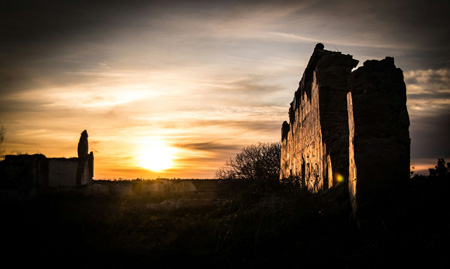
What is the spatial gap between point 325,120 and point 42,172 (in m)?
12.9

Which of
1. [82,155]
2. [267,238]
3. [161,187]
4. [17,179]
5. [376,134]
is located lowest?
[267,238]

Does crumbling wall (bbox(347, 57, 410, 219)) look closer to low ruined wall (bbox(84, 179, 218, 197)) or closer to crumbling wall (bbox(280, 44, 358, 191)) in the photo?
crumbling wall (bbox(280, 44, 358, 191))

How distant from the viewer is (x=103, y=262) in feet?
21.5

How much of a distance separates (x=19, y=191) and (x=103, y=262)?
5.75 metres

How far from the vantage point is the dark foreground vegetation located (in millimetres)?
5180

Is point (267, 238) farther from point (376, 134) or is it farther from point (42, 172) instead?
point (42, 172)

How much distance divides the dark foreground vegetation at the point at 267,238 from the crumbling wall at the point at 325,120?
1.18 m

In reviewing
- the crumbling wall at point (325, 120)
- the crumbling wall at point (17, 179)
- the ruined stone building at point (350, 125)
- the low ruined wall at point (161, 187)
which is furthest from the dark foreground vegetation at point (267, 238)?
the low ruined wall at point (161, 187)

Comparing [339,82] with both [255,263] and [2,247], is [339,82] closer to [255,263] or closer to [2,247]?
[255,263]

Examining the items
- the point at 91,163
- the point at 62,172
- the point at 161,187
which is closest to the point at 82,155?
the point at 62,172

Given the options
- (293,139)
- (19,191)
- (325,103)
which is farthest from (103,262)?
(293,139)

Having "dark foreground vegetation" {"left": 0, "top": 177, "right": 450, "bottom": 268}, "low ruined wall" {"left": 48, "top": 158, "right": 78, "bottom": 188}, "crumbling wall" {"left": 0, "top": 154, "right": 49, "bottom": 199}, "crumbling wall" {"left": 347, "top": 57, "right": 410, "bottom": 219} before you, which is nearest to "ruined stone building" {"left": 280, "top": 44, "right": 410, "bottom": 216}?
"crumbling wall" {"left": 347, "top": 57, "right": 410, "bottom": 219}

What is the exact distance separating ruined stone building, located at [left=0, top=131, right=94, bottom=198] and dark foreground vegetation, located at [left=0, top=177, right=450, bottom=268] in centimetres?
82

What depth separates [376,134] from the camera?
6.53 metres
